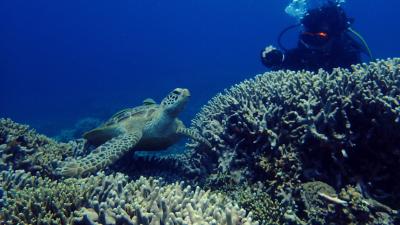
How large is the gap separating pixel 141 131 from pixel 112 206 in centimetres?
223

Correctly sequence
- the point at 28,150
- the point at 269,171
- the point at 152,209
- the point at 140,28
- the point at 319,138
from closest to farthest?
the point at 152,209
the point at 319,138
the point at 269,171
the point at 28,150
the point at 140,28

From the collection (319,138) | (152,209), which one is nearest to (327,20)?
(319,138)

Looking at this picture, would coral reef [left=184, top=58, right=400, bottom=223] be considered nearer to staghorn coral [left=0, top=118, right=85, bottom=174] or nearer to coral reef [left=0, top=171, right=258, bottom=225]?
coral reef [left=0, top=171, right=258, bottom=225]

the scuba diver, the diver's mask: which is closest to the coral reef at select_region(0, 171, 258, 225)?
the scuba diver

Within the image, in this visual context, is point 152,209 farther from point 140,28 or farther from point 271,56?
point 140,28

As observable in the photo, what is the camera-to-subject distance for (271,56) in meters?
7.49

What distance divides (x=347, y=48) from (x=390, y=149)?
4.62m

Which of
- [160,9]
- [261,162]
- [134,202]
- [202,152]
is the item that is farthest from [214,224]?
[160,9]

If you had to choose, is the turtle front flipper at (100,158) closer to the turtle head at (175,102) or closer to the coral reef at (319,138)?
the turtle head at (175,102)

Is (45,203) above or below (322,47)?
below

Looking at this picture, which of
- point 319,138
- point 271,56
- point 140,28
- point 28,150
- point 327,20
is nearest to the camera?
point 319,138

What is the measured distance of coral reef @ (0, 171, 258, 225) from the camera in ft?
8.89

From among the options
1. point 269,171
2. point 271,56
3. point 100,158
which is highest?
point 271,56

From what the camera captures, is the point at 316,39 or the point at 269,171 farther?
the point at 316,39
